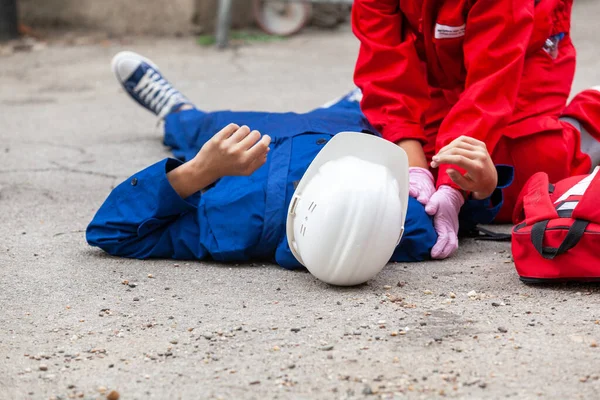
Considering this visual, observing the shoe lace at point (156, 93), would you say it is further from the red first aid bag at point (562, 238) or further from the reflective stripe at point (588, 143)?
the red first aid bag at point (562, 238)

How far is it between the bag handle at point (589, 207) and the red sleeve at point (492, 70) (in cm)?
43

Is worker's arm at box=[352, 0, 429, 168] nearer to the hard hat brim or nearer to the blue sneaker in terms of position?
the hard hat brim

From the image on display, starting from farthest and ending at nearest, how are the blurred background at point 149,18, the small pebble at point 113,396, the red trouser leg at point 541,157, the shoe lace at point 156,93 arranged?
the blurred background at point 149,18 < the shoe lace at point 156,93 < the red trouser leg at point 541,157 < the small pebble at point 113,396

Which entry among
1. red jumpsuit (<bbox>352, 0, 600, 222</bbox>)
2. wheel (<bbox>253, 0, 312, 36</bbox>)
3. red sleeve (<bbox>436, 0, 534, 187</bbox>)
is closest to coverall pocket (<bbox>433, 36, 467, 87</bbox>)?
red jumpsuit (<bbox>352, 0, 600, 222</bbox>)

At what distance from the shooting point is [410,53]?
7.96 ft

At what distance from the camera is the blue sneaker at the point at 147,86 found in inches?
130

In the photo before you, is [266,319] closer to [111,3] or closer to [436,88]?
[436,88]

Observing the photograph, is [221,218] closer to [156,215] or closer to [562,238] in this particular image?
[156,215]

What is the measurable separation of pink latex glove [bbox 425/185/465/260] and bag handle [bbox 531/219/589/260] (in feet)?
0.96

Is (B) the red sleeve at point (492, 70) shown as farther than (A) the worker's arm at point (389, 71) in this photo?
No

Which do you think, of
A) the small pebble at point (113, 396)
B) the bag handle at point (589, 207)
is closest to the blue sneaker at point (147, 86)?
the bag handle at point (589, 207)

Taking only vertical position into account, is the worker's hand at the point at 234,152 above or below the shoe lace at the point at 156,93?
above

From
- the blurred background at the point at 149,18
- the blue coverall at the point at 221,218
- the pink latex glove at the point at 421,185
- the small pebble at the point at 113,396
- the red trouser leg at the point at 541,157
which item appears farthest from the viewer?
the blurred background at the point at 149,18

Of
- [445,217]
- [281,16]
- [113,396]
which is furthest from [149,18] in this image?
[113,396]
